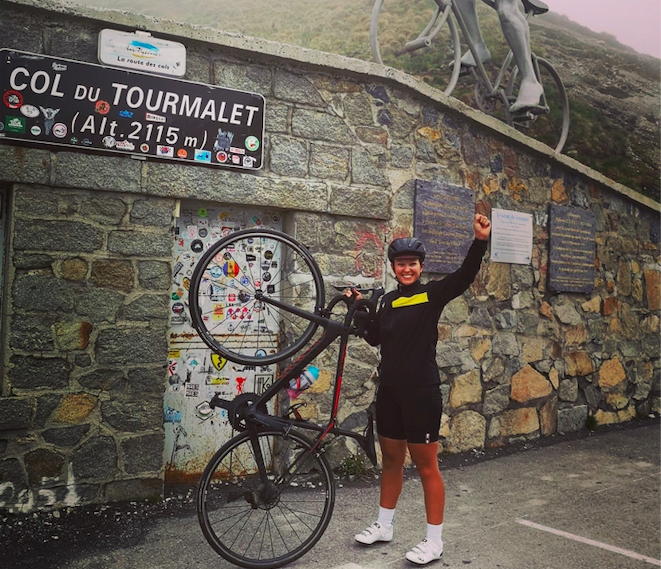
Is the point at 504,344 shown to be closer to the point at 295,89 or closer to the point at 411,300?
the point at 411,300

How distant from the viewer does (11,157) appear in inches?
155

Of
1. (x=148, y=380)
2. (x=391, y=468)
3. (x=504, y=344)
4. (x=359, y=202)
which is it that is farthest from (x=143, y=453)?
(x=504, y=344)

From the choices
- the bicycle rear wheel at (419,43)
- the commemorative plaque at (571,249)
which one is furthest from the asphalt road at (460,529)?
the bicycle rear wheel at (419,43)

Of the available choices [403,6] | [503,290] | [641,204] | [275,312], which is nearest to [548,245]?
[503,290]

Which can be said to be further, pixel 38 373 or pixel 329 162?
pixel 329 162

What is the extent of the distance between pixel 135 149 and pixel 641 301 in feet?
21.1

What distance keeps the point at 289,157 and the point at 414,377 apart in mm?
2294

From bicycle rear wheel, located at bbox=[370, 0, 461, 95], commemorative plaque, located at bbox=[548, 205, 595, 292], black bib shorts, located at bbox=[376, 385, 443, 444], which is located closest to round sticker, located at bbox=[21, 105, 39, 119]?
black bib shorts, located at bbox=[376, 385, 443, 444]

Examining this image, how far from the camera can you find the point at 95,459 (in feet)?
13.8

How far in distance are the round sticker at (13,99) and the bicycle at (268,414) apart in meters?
1.64

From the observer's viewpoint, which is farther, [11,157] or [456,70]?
[456,70]

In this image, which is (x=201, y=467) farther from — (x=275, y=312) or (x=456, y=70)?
(x=456, y=70)

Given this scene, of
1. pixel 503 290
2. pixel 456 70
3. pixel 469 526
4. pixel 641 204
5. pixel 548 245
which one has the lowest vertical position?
pixel 469 526

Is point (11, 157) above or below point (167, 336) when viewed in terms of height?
above
